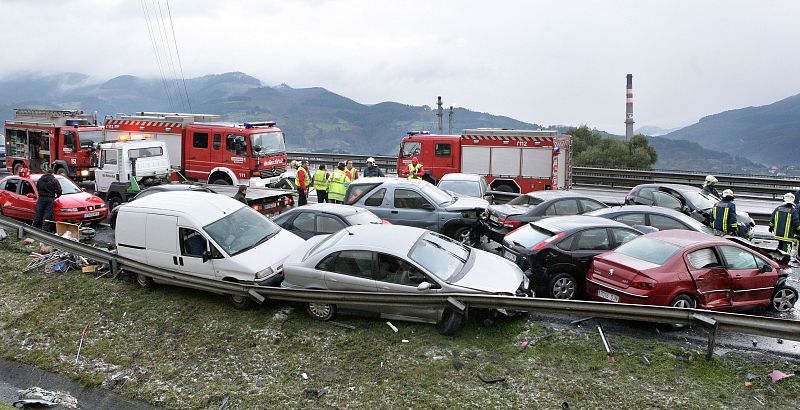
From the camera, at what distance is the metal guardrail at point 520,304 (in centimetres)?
652

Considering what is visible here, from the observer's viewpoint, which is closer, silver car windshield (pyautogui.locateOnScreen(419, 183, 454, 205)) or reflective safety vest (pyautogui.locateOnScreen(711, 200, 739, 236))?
reflective safety vest (pyautogui.locateOnScreen(711, 200, 739, 236))

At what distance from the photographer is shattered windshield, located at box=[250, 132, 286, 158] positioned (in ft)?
62.6

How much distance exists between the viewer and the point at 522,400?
627cm

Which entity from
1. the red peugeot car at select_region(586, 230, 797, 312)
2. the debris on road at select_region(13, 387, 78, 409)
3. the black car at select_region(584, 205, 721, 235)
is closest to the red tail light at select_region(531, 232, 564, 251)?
the red peugeot car at select_region(586, 230, 797, 312)

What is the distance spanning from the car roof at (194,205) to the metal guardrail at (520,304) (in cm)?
98

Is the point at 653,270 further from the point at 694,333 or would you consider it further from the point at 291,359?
the point at 291,359

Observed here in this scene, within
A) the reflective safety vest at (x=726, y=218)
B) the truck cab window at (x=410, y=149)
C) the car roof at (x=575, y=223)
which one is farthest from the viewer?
the truck cab window at (x=410, y=149)

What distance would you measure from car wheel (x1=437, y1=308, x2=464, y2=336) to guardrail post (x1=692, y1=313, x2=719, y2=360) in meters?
2.68

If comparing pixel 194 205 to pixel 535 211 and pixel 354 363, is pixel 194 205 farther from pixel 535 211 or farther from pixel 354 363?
pixel 535 211

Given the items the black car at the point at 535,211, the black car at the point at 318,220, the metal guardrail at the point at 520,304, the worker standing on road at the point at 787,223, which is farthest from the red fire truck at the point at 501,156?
the metal guardrail at the point at 520,304

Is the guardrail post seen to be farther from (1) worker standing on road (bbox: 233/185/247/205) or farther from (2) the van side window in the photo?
(1) worker standing on road (bbox: 233/185/247/205)

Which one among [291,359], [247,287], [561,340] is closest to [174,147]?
[247,287]

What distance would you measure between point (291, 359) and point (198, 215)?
322 centimetres

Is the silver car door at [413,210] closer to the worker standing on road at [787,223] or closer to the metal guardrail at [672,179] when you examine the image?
the worker standing on road at [787,223]
